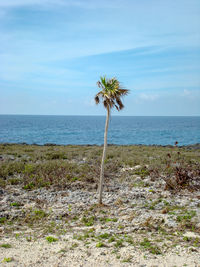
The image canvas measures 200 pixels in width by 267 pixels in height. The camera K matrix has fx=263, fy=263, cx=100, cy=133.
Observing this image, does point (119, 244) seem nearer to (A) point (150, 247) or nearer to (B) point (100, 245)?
(B) point (100, 245)

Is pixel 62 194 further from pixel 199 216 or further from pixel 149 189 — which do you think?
pixel 199 216

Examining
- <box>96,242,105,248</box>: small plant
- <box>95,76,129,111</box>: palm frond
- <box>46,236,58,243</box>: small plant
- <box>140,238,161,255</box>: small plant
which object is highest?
<box>95,76,129,111</box>: palm frond

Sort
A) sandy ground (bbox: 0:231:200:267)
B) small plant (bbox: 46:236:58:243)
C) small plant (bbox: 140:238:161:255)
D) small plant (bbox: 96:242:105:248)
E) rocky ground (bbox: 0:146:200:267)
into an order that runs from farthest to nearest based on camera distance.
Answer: small plant (bbox: 46:236:58:243)
small plant (bbox: 96:242:105:248)
small plant (bbox: 140:238:161:255)
rocky ground (bbox: 0:146:200:267)
sandy ground (bbox: 0:231:200:267)

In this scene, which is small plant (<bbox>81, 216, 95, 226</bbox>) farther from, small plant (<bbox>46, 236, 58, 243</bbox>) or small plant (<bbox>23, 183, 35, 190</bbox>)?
small plant (<bbox>23, 183, 35, 190</bbox>)

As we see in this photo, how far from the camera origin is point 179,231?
9.08 meters

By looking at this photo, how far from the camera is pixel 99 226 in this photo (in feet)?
31.6

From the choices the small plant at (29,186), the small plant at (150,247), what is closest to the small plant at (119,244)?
the small plant at (150,247)

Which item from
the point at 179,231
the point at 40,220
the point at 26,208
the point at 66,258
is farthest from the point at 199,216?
the point at 26,208

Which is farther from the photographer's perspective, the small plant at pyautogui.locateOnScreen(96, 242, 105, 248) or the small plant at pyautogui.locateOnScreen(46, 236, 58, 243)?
the small plant at pyautogui.locateOnScreen(46, 236, 58, 243)

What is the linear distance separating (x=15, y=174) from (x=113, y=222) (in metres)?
9.75

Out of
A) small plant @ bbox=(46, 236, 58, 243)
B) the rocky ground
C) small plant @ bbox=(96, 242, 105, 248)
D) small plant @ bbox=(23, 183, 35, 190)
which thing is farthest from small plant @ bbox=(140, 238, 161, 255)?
small plant @ bbox=(23, 183, 35, 190)

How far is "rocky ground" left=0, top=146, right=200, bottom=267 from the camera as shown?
7.41 meters

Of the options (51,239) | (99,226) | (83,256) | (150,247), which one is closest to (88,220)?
(99,226)

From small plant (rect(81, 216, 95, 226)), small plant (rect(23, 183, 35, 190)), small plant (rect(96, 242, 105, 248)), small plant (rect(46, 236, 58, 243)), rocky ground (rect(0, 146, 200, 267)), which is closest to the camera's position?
rocky ground (rect(0, 146, 200, 267))
